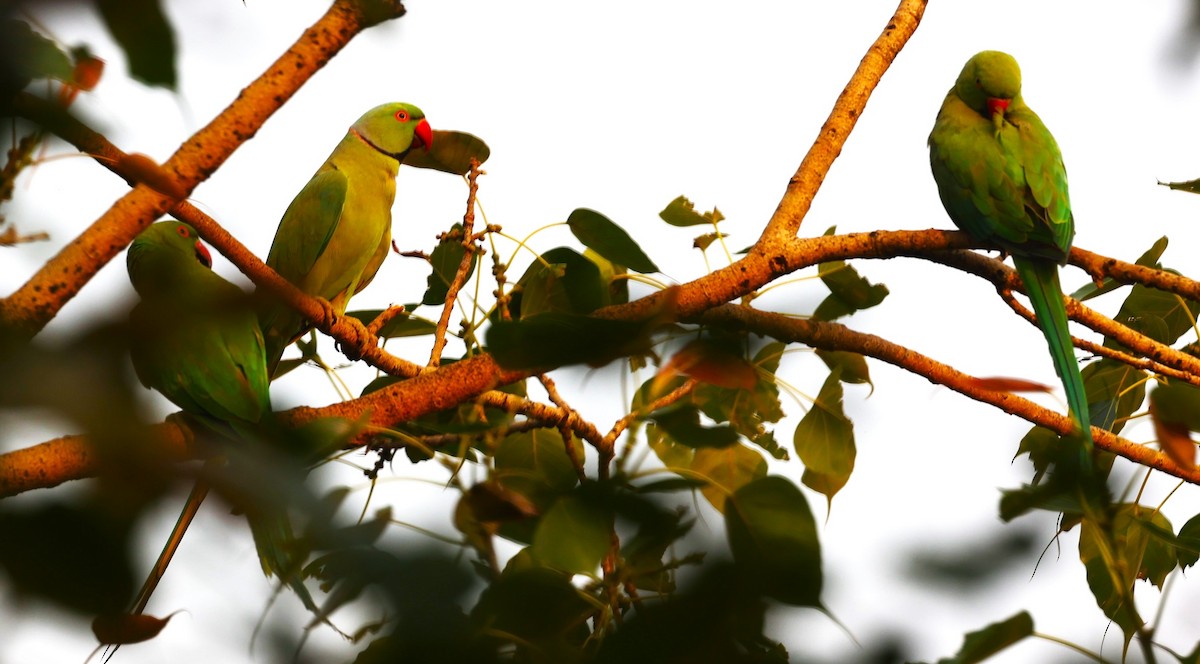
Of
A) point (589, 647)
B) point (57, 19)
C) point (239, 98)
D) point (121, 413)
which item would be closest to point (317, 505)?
point (121, 413)

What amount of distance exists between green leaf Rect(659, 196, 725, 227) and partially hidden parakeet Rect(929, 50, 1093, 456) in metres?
0.78

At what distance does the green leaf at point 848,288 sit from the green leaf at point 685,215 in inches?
8.6

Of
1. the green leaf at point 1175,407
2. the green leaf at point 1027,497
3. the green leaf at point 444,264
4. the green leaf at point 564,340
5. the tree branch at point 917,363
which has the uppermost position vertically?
the green leaf at point 444,264

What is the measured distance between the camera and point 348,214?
302 cm

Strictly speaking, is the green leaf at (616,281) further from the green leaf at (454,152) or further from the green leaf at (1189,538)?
the green leaf at (1189,538)

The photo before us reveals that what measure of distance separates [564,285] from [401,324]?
1.64ft

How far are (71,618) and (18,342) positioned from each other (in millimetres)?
88

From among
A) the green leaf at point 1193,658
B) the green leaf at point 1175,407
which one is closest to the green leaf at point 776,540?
the green leaf at point 1193,658

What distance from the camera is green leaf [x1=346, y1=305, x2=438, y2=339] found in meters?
1.97

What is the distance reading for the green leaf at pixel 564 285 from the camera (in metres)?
1.60

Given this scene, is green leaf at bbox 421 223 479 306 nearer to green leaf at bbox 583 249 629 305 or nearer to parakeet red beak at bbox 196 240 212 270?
green leaf at bbox 583 249 629 305

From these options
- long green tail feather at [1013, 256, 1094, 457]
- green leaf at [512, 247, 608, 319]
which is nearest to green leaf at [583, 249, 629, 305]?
green leaf at [512, 247, 608, 319]

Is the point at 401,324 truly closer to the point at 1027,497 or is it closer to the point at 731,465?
the point at 731,465

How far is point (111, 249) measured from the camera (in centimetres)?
63
